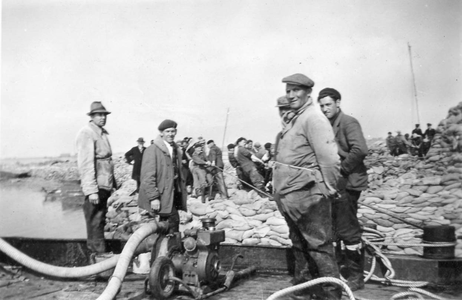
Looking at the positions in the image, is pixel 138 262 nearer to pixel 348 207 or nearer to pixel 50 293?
pixel 50 293

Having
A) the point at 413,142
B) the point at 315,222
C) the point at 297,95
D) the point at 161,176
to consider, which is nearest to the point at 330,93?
the point at 297,95

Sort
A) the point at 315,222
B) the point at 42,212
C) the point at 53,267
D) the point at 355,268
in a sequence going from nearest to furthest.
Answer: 1. the point at 315,222
2. the point at 355,268
3. the point at 53,267
4. the point at 42,212

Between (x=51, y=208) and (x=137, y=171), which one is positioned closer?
(x=137, y=171)

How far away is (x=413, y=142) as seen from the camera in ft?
59.6

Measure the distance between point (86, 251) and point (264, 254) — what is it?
222 cm

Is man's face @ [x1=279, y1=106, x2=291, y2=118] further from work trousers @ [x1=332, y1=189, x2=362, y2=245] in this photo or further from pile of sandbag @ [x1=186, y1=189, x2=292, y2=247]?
pile of sandbag @ [x1=186, y1=189, x2=292, y2=247]

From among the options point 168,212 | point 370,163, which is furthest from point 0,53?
point 370,163

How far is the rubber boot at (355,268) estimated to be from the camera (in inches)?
160

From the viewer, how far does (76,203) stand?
17.8 m

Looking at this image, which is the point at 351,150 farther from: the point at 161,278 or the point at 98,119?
the point at 98,119

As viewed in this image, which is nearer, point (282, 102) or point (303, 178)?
point (303, 178)

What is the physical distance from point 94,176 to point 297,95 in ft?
8.54

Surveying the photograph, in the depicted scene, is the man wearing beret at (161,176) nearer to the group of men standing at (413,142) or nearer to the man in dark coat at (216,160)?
the man in dark coat at (216,160)

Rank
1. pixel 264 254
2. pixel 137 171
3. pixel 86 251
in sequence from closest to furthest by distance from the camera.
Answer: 1. pixel 264 254
2. pixel 86 251
3. pixel 137 171
